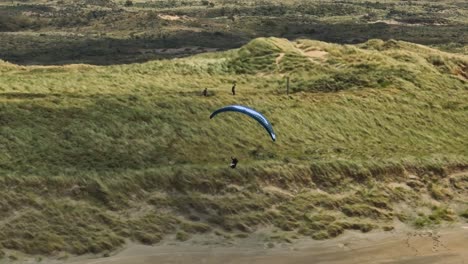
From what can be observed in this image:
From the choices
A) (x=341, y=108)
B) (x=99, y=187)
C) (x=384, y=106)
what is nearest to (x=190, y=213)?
(x=99, y=187)

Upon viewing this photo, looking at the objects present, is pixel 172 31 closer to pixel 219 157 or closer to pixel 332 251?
pixel 219 157

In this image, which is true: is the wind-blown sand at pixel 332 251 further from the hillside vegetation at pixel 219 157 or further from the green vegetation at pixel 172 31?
the green vegetation at pixel 172 31

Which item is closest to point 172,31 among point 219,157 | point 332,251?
point 219,157

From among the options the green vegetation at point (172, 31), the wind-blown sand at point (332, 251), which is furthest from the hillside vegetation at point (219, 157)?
the green vegetation at point (172, 31)

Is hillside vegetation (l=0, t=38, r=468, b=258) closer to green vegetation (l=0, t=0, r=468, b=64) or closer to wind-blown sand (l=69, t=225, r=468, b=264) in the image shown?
wind-blown sand (l=69, t=225, r=468, b=264)

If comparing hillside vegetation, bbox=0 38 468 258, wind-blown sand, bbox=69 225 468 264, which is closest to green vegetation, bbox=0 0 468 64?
hillside vegetation, bbox=0 38 468 258

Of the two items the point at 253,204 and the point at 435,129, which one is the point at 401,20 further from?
the point at 253,204
